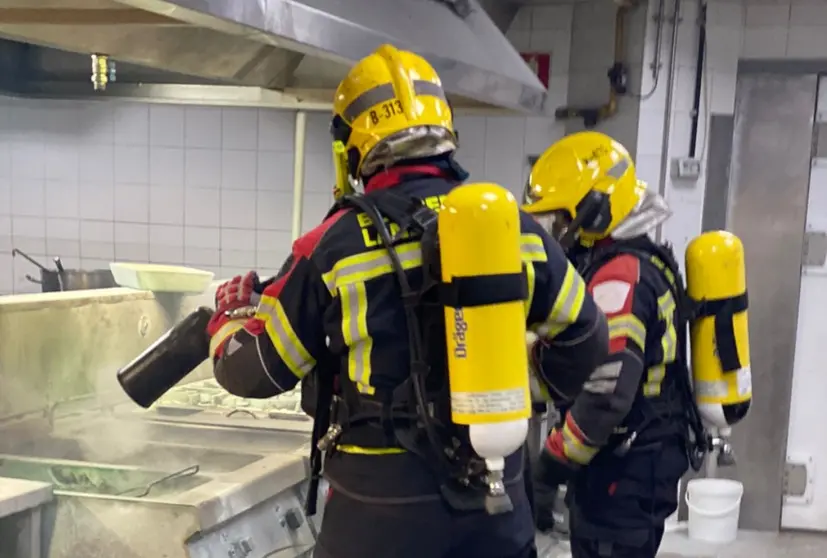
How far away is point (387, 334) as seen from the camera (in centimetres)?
147

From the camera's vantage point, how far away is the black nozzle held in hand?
5.89ft

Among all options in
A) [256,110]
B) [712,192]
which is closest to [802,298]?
[712,192]

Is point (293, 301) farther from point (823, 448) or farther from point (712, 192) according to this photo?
point (823, 448)

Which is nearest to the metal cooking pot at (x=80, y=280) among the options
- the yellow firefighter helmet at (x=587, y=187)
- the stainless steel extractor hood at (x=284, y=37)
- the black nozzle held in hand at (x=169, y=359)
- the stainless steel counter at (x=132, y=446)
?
the stainless steel counter at (x=132, y=446)

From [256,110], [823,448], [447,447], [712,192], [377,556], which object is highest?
[256,110]

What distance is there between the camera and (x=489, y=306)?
54.2 inches

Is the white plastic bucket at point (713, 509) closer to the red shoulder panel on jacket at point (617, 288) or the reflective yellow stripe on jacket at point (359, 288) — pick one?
the red shoulder panel on jacket at point (617, 288)

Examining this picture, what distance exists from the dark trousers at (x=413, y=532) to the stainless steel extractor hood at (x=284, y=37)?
822 mm

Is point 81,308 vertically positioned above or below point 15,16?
below

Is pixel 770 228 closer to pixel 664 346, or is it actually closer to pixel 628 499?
pixel 664 346

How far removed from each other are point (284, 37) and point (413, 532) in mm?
865

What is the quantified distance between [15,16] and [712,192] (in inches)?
122

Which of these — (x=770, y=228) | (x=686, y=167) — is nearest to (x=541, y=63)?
(x=686, y=167)

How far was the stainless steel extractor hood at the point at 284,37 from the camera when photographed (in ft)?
4.92
